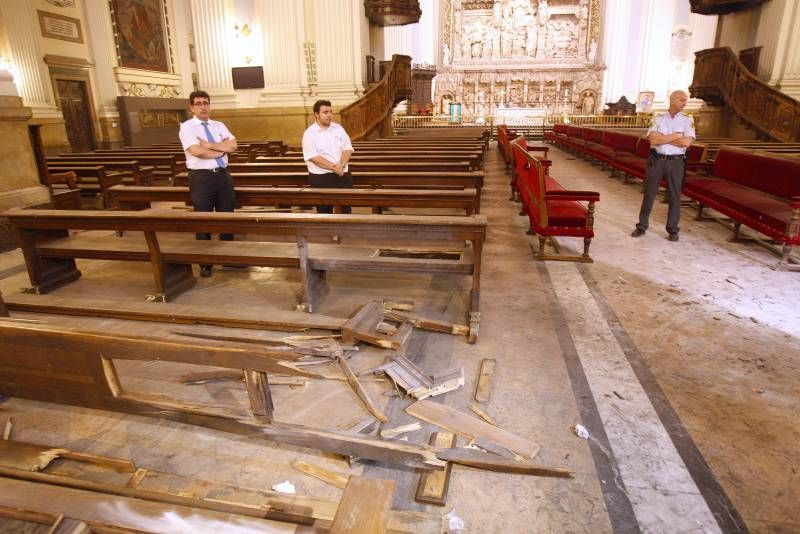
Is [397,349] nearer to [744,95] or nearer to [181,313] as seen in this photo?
[181,313]

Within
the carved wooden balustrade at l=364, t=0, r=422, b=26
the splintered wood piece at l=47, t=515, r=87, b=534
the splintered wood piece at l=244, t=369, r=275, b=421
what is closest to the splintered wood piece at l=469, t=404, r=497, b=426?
the splintered wood piece at l=244, t=369, r=275, b=421

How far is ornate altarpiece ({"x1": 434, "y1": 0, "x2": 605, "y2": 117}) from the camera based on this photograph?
74.9 ft

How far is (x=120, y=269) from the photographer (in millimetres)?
4754

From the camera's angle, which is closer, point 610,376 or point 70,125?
point 610,376

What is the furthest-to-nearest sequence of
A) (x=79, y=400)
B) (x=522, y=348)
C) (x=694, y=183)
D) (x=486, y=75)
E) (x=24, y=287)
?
1. (x=486, y=75)
2. (x=694, y=183)
3. (x=24, y=287)
4. (x=522, y=348)
5. (x=79, y=400)

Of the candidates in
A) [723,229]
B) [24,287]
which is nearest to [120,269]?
[24,287]

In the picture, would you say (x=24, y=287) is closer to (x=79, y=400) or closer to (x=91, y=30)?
(x=79, y=400)

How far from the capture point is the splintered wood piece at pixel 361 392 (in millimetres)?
2416

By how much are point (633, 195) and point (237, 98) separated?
398 inches

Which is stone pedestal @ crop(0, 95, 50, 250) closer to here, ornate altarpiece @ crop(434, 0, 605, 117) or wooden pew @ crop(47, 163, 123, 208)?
wooden pew @ crop(47, 163, 123, 208)

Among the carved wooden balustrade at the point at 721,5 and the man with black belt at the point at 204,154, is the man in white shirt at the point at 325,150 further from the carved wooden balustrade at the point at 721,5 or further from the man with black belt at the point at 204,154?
the carved wooden balustrade at the point at 721,5

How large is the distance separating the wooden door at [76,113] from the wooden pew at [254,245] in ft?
38.4

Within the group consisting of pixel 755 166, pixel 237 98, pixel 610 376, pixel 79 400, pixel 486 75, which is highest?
pixel 486 75

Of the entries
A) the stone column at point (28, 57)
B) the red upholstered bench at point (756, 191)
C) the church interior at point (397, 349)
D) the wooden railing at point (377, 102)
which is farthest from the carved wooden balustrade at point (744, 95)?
the stone column at point (28, 57)
